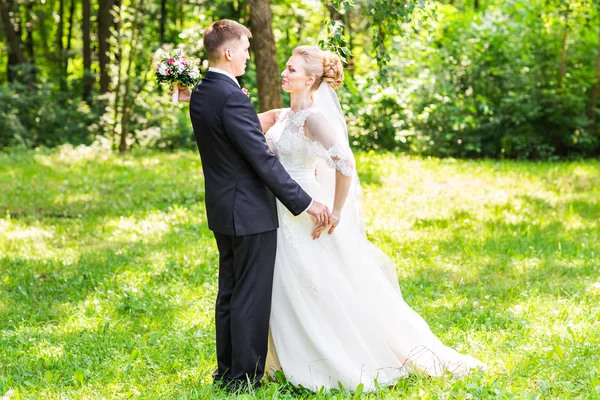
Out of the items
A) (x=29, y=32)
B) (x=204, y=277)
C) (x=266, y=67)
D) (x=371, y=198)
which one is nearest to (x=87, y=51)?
(x=29, y=32)

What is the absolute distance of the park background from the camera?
4.64 m

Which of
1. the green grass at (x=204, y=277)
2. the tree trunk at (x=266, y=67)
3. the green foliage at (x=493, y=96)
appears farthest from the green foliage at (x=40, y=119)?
the tree trunk at (x=266, y=67)

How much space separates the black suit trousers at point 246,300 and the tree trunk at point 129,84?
11.5 meters

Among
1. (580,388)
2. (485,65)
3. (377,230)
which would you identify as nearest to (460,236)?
(377,230)

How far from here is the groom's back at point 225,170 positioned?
3738 millimetres

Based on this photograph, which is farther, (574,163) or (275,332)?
(574,163)

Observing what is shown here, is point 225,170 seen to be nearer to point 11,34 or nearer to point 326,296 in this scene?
point 326,296

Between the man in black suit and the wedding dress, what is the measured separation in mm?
132

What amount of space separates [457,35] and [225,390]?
12.9 metres

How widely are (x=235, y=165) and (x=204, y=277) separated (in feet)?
9.15

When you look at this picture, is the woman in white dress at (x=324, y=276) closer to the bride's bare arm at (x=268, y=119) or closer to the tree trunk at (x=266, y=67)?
the bride's bare arm at (x=268, y=119)

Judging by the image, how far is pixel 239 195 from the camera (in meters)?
3.81

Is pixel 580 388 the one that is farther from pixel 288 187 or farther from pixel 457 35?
pixel 457 35

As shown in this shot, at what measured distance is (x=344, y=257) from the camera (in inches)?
163
